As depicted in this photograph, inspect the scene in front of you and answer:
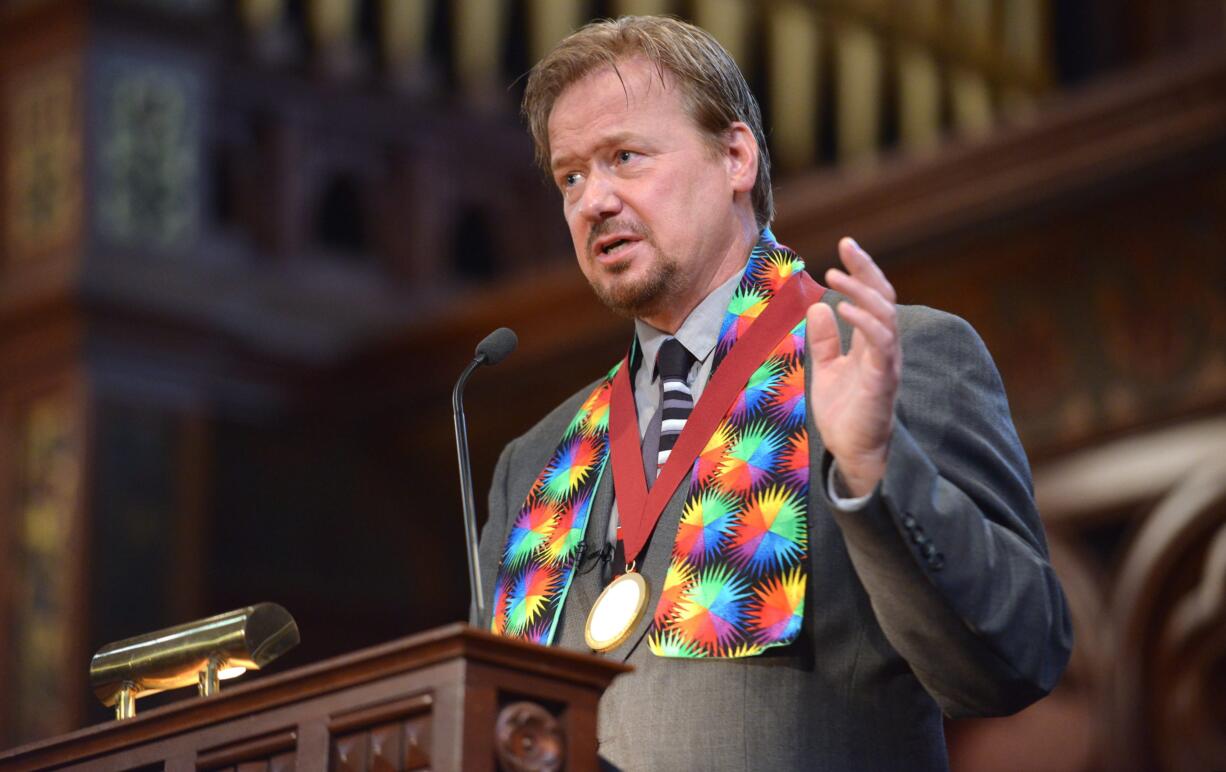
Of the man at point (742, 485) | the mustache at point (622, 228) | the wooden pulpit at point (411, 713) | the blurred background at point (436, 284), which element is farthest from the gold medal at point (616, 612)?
the blurred background at point (436, 284)

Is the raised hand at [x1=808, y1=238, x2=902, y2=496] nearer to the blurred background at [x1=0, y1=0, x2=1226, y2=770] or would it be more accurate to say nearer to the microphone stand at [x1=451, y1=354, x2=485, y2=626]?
the microphone stand at [x1=451, y1=354, x2=485, y2=626]

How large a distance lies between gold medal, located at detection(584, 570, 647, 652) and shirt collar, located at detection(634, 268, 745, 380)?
32cm

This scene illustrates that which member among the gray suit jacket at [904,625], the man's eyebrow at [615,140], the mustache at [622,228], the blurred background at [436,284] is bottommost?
the gray suit jacket at [904,625]

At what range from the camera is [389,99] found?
663 cm

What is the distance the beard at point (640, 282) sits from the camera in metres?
2.56

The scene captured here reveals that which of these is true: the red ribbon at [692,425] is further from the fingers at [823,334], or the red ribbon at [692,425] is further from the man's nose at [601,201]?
the fingers at [823,334]

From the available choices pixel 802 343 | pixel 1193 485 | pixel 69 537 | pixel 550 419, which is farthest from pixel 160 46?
pixel 802 343

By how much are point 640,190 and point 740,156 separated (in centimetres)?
18

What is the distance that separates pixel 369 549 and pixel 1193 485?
258 cm

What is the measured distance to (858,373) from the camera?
2.06m

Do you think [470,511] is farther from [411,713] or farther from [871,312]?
[871,312]

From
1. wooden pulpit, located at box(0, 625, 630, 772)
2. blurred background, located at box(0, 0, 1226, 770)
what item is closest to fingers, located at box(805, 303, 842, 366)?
wooden pulpit, located at box(0, 625, 630, 772)

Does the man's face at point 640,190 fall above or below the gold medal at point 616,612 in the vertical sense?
above

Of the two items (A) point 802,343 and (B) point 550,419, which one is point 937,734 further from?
(B) point 550,419
